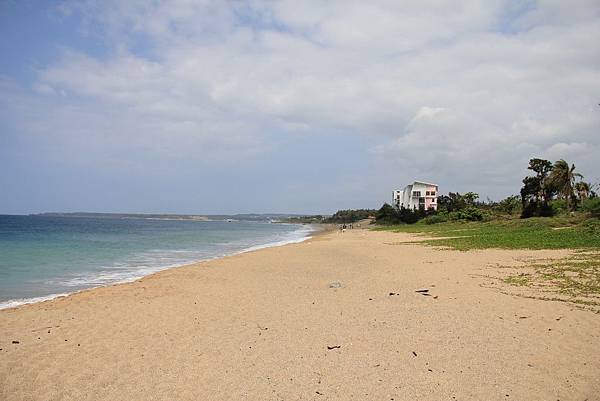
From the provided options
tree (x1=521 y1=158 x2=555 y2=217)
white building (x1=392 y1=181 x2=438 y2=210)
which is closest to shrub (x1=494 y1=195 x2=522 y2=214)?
tree (x1=521 y1=158 x2=555 y2=217)

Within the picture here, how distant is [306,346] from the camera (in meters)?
6.98

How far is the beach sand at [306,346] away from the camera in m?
5.45

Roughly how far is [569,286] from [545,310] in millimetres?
2663

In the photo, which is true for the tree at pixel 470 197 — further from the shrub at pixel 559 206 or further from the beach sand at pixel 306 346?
the beach sand at pixel 306 346

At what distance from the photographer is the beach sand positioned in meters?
5.45

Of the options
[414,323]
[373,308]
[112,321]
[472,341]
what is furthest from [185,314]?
[472,341]

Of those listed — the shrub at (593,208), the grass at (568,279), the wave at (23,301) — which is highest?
the shrub at (593,208)

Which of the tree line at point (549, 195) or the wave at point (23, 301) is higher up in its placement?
the tree line at point (549, 195)

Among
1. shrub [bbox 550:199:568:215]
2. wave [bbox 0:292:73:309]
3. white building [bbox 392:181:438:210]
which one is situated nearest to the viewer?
wave [bbox 0:292:73:309]

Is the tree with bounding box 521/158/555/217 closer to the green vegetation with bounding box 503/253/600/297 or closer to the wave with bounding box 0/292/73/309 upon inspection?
the green vegetation with bounding box 503/253/600/297

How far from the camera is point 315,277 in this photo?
14.9m

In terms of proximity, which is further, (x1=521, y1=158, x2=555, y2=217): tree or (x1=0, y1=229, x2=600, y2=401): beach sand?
(x1=521, y1=158, x2=555, y2=217): tree

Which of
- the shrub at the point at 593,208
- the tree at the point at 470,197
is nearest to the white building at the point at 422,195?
the tree at the point at 470,197

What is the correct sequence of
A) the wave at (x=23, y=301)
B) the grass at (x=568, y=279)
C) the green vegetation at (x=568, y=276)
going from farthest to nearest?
the wave at (x=23, y=301)
the green vegetation at (x=568, y=276)
the grass at (x=568, y=279)
